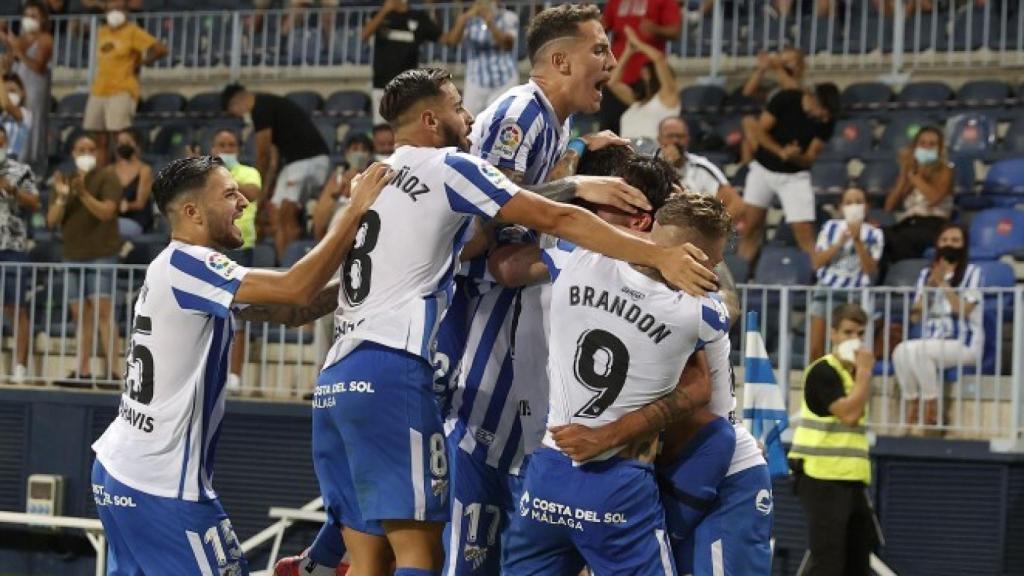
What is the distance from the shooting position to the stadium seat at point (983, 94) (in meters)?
16.7

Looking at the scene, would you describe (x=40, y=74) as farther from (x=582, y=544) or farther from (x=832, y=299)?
(x=582, y=544)

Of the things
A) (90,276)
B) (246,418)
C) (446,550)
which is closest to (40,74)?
(90,276)

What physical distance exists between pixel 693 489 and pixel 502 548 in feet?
2.79

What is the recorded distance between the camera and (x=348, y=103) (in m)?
19.5

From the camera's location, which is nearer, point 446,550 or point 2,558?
point 446,550

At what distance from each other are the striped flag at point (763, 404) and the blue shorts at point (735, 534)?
2.87 m

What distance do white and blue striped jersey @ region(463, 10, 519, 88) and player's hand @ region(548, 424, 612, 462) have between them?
985 centimetres

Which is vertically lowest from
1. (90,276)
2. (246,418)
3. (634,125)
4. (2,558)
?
(2,558)

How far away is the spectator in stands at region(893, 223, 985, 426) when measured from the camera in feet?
38.8

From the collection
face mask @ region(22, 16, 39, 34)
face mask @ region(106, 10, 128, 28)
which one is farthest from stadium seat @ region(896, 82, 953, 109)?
face mask @ region(22, 16, 39, 34)

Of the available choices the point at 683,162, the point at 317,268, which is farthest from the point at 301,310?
→ the point at 683,162

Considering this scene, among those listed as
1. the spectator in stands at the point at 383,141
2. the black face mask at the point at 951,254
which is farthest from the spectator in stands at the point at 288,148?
the black face mask at the point at 951,254

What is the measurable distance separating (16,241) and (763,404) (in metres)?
7.11

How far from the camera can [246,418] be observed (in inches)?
519
